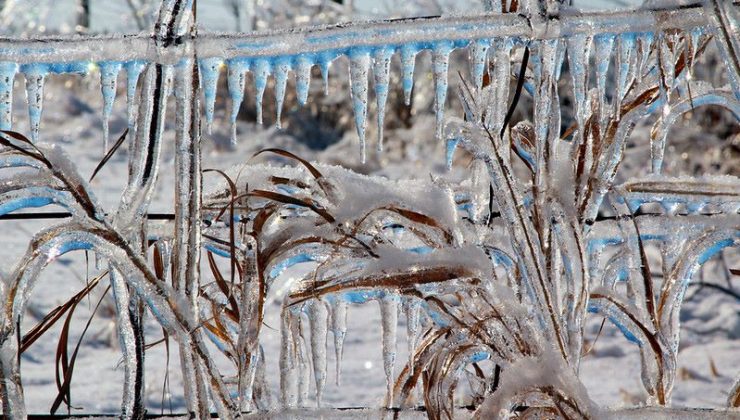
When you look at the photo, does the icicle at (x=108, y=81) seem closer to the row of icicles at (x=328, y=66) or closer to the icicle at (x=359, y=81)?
the row of icicles at (x=328, y=66)

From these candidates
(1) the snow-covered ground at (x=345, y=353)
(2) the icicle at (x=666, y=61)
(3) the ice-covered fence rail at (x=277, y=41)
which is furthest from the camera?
(1) the snow-covered ground at (x=345, y=353)

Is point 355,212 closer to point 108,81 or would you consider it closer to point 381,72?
point 381,72

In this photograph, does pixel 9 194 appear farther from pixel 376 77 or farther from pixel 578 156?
pixel 578 156

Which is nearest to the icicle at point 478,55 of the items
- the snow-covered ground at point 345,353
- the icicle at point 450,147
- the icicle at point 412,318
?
the icicle at point 450,147

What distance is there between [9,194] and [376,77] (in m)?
0.49

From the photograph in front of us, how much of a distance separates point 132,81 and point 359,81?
294 mm

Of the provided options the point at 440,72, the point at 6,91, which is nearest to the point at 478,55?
the point at 440,72

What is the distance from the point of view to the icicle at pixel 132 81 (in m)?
1.10

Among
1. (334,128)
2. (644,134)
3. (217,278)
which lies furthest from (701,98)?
(334,128)

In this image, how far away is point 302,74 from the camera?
1116 mm

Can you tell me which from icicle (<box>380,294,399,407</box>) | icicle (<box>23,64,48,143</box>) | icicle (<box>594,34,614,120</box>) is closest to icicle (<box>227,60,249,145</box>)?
icicle (<box>23,64,48,143</box>)

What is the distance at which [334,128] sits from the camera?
7.50 meters

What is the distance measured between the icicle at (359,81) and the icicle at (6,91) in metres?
0.42

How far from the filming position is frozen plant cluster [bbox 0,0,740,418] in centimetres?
108
